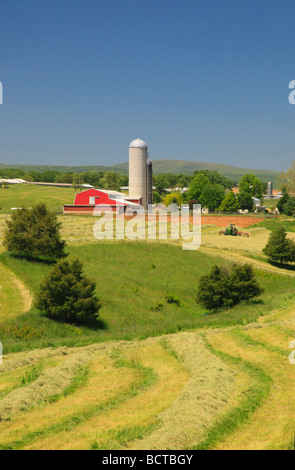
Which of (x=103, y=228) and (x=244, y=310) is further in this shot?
(x=103, y=228)

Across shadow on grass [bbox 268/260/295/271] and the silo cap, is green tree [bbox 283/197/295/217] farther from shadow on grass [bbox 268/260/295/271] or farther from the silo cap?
shadow on grass [bbox 268/260/295/271]

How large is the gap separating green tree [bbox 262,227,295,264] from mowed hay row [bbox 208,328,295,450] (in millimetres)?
34941

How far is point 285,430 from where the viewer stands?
40.0 feet

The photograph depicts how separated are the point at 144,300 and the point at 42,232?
13.6 metres

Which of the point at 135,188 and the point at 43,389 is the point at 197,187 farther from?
the point at 43,389

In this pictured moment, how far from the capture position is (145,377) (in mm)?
17844

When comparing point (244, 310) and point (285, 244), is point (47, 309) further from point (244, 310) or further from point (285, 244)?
point (285, 244)

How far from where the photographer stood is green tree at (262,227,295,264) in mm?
55938

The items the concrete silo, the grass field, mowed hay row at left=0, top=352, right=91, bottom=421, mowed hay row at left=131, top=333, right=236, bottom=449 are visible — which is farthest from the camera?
the concrete silo

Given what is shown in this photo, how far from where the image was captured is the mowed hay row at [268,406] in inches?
455

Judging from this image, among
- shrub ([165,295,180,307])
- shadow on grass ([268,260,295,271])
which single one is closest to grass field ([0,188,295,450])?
shrub ([165,295,180,307])
